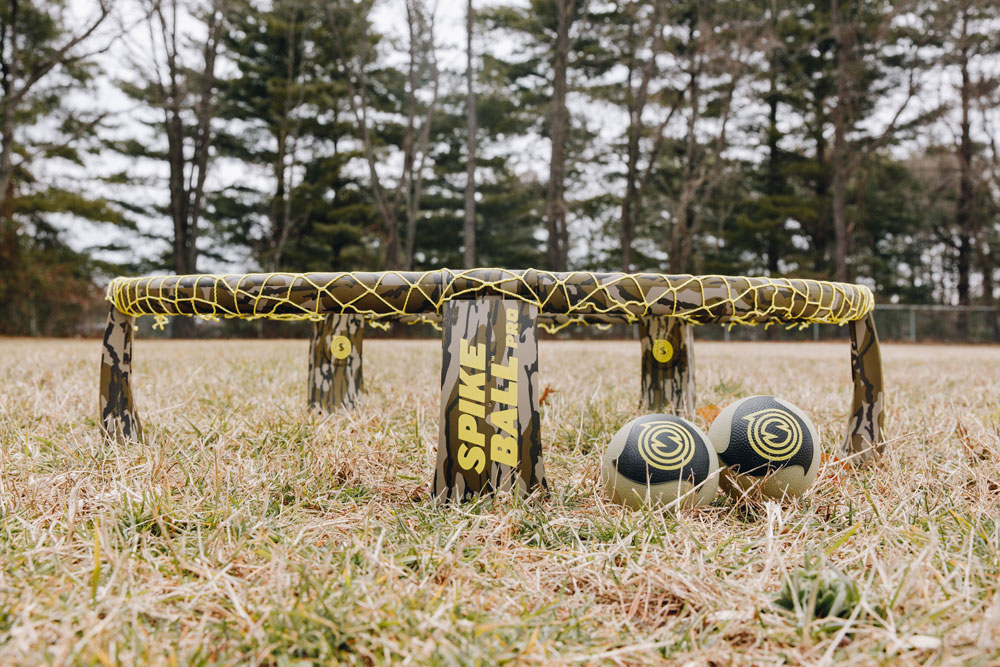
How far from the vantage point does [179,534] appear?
1352 millimetres

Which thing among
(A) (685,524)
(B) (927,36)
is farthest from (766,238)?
(A) (685,524)

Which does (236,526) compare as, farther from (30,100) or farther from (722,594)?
(30,100)

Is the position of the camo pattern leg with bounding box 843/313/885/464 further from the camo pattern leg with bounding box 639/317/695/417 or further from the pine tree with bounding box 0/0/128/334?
the pine tree with bounding box 0/0/128/334

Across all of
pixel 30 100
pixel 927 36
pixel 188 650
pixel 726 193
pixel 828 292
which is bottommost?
pixel 188 650

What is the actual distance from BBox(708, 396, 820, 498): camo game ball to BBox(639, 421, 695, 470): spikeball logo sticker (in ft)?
0.52

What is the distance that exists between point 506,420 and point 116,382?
4.48 feet

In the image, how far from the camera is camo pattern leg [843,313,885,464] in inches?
79.0

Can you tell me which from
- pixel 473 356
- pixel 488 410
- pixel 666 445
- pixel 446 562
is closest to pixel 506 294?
pixel 473 356

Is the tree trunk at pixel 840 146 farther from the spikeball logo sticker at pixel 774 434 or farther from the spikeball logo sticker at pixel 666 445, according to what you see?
the spikeball logo sticker at pixel 666 445

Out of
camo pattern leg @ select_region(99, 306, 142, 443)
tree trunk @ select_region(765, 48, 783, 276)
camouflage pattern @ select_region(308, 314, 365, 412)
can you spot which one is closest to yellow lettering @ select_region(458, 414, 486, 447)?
camo pattern leg @ select_region(99, 306, 142, 443)

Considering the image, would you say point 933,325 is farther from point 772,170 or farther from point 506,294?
point 506,294

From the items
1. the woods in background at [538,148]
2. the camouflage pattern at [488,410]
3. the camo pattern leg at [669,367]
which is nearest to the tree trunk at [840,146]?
the woods in background at [538,148]

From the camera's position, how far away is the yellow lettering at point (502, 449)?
1.48 m

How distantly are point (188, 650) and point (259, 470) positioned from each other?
95 cm
